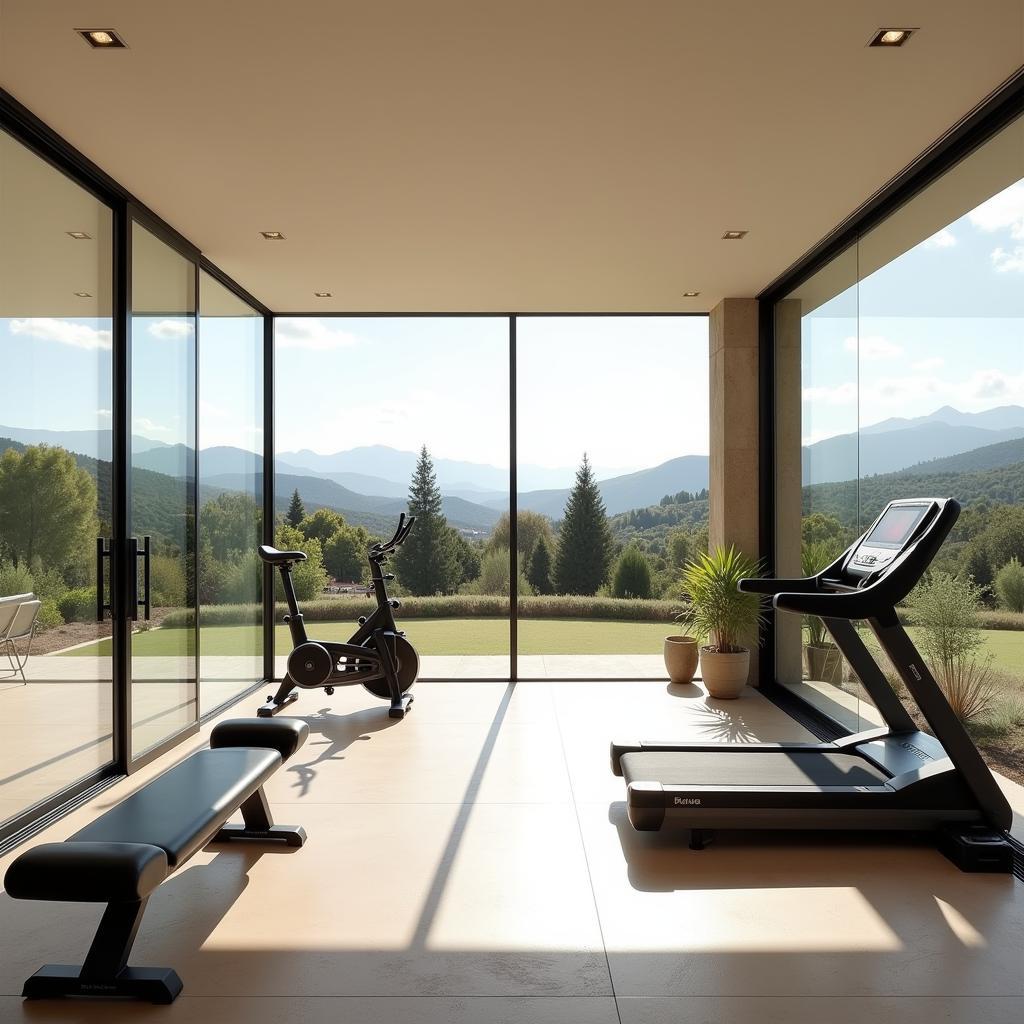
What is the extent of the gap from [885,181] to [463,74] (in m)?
2.22

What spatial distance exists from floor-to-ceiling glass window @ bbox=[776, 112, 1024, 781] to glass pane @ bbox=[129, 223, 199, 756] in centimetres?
375

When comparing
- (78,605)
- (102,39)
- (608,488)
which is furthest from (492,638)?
(102,39)

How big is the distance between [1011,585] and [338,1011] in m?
2.76

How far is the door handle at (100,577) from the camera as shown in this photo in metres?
3.99

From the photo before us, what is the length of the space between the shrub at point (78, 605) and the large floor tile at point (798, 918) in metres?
2.37

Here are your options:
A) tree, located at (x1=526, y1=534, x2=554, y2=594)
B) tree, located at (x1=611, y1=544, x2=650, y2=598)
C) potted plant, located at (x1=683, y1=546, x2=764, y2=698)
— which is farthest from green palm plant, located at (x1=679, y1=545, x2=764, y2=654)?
tree, located at (x1=611, y1=544, x2=650, y2=598)

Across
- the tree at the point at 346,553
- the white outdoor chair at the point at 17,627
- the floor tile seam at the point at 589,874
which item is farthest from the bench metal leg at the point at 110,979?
the tree at the point at 346,553

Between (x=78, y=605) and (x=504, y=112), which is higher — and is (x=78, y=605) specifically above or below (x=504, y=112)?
below

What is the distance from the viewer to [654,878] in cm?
311

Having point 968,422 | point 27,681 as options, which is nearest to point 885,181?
point 968,422

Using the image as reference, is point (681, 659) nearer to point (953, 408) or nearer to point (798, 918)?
point (953, 408)

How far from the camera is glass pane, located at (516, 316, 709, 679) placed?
9.93 m

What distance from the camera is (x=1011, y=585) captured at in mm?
3311

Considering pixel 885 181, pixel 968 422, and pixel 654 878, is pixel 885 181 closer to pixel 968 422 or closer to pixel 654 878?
pixel 968 422
